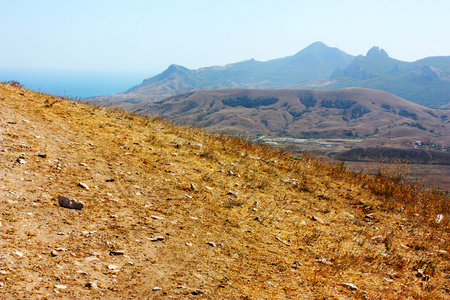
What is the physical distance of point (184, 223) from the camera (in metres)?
5.47

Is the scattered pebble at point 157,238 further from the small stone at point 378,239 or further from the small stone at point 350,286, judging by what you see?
the small stone at point 378,239

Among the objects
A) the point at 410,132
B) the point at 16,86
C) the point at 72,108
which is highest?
the point at 16,86

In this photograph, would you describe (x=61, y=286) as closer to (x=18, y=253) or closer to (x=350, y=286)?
(x=18, y=253)

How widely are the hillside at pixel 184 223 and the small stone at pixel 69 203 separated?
14 centimetres

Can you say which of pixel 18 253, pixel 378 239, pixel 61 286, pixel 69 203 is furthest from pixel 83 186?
pixel 378 239

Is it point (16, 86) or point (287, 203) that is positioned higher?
point (16, 86)

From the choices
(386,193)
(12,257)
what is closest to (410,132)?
(386,193)

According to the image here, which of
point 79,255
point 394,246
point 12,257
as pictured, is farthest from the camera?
point 394,246

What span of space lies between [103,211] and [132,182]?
161 cm

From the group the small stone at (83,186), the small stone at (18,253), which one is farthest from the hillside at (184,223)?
the small stone at (83,186)

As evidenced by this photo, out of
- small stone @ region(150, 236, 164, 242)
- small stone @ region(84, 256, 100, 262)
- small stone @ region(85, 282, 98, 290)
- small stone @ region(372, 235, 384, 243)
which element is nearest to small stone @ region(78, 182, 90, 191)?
small stone @ region(150, 236, 164, 242)

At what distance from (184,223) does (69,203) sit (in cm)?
221

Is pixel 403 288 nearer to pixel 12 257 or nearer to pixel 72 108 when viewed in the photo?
pixel 12 257

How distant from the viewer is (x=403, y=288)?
4.49 metres
